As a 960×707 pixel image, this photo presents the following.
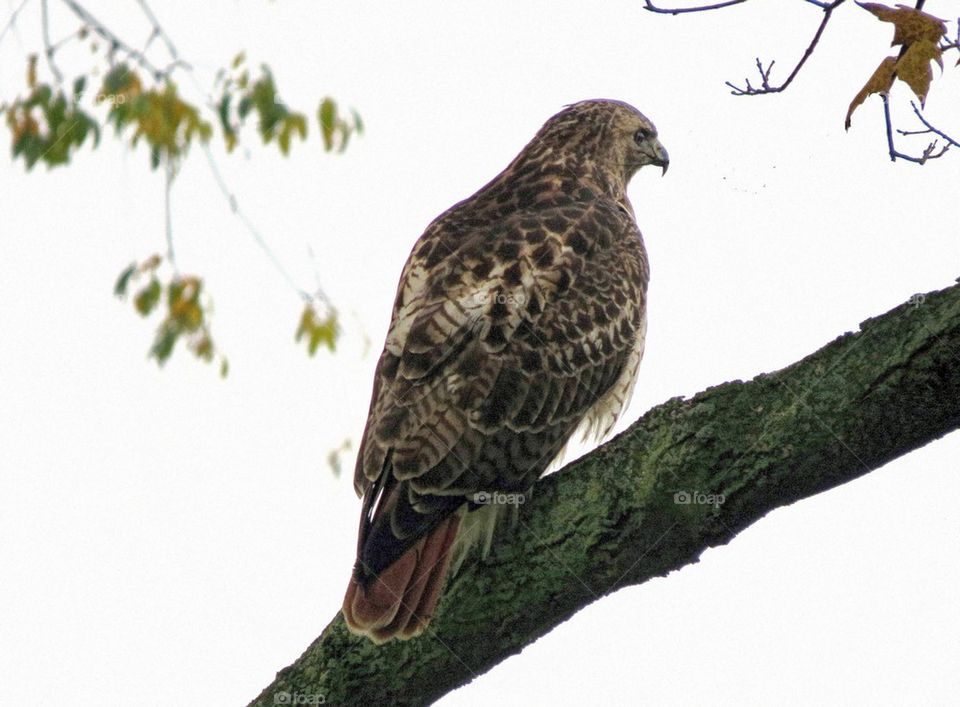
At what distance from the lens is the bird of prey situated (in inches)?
146

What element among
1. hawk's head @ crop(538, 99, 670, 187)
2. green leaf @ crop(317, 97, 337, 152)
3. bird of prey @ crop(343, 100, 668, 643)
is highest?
green leaf @ crop(317, 97, 337, 152)

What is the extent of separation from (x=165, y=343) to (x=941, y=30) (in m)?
2.42

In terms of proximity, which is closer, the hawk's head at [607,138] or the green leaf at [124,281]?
the green leaf at [124,281]

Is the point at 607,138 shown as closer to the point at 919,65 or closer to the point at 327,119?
the point at 327,119

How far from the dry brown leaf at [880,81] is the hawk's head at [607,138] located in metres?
1.93

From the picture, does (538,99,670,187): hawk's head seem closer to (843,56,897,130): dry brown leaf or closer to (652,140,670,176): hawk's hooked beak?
(652,140,670,176): hawk's hooked beak

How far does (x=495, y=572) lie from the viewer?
338cm

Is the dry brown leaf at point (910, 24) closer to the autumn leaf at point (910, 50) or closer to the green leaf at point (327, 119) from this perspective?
the autumn leaf at point (910, 50)

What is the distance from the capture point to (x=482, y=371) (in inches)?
159

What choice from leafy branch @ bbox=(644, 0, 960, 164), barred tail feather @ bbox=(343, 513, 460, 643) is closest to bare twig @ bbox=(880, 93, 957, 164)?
leafy branch @ bbox=(644, 0, 960, 164)

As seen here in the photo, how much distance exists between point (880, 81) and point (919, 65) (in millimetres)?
111

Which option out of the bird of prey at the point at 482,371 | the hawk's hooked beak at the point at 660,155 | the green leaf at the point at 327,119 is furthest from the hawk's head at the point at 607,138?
the green leaf at the point at 327,119

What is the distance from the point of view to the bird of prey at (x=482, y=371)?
370 cm

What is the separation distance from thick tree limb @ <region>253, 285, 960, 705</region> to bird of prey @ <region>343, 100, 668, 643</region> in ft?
0.45
